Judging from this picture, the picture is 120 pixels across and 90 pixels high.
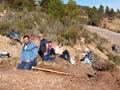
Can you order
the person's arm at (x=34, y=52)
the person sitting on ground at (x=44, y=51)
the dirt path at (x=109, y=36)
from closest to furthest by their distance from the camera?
the person's arm at (x=34, y=52), the person sitting on ground at (x=44, y=51), the dirt path at (x=109, y=36)

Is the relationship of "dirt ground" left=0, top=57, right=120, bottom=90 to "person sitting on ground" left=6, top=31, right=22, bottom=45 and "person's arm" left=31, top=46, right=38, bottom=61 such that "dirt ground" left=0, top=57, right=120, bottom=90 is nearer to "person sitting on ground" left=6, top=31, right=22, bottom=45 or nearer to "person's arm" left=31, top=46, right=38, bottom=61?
"person's arm" left=31, top=46, right=38, bottom=61

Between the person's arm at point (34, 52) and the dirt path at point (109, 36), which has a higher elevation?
the person's arm at point (34, 52)

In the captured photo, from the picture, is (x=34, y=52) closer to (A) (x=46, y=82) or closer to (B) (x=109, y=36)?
(A) (x=46, y=82)

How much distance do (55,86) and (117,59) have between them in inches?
698

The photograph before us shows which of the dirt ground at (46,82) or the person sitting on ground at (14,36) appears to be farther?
the person sitting on ground at (14,36)

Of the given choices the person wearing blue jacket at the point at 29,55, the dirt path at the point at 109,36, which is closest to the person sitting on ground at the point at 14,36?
the person wearing blue jacket at the point at 29,55

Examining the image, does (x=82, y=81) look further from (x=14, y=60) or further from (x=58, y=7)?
(x=58, y=7)

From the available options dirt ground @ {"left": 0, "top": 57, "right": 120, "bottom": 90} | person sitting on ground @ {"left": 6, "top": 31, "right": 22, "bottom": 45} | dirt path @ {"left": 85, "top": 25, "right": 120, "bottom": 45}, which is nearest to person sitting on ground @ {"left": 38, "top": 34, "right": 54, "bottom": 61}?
person sitting on ground @ {"left": 6, "top": 31, "right": 22, "bottom": 45}

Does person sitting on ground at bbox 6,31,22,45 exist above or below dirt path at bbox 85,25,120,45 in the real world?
above

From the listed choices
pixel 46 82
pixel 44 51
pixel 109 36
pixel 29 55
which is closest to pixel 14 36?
pixel 44 51

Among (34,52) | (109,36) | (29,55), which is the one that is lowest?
(109,36)

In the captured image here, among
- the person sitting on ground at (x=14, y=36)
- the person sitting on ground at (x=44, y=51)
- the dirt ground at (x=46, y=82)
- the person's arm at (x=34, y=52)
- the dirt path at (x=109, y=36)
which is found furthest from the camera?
the dirt path at (x=109, y=36)

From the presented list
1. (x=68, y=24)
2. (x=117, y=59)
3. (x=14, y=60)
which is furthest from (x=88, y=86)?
(x=68, y=24)

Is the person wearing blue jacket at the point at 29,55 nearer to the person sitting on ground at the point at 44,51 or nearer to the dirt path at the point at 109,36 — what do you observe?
the person sitting on ground at the point at 44,51
